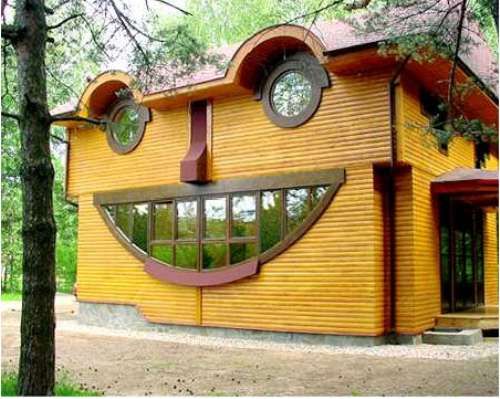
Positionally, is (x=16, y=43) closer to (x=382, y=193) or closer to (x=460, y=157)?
(x=382, y=193)

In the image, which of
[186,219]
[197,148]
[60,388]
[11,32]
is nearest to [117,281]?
[186,219]

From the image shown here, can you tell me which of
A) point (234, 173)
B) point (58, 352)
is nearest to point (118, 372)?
point (58, 352)

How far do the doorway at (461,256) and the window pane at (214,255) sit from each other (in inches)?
156

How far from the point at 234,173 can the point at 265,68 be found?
1964 mm

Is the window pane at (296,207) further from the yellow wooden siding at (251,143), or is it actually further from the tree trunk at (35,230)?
the tree trunk at (35,230)

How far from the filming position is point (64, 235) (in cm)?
2533

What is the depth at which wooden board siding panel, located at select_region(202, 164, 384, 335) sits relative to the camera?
9672mm

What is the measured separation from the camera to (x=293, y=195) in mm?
10602

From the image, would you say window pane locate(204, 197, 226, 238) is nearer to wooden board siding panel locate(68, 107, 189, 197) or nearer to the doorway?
wooden board siding panel locate(68, 107, 189, 197)

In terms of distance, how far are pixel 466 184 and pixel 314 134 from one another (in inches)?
110

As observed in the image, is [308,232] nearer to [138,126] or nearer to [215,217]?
[215,217]

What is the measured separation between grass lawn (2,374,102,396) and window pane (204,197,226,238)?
512 cm

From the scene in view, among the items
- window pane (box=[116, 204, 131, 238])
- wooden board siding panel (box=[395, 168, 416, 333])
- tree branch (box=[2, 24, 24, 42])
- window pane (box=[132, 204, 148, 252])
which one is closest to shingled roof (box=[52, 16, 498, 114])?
wooden board siding panel (box=[395, 168, 416, 333])

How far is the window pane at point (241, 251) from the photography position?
1097 centimetres
